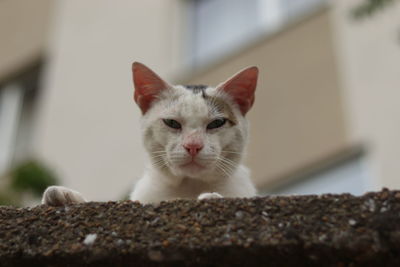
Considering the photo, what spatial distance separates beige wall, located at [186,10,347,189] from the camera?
20.7 ft

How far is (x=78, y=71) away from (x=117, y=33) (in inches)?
29.3

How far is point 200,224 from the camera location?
168 cm

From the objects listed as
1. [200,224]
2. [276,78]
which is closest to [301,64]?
[276,78]

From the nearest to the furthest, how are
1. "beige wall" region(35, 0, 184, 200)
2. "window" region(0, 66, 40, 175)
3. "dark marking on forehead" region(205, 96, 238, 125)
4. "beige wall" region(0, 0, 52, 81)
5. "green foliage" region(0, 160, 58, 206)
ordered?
1. "dark marking on forehead" region(205, 96, 238, 125)
2. "green foliage" region(0, 160, 58, 206)
3. "beige wall" region(35, 0, 184, 200)
4. "window" region(0, 66, 40, 175)
5. "beige wall" region(0, 0, 52, 81)

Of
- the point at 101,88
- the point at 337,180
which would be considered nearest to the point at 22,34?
the point at 101,88

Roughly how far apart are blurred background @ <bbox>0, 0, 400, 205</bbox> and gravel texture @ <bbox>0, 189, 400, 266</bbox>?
218 centimetres

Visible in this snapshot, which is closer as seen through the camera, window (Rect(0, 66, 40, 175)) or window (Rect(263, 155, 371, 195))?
window (Rect(263, 155, 371, 195))

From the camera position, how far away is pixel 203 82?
25.4 feet

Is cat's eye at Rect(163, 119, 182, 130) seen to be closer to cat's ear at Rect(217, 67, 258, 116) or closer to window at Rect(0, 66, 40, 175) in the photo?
cat's ear at Rect(217, 67, 258, 116)

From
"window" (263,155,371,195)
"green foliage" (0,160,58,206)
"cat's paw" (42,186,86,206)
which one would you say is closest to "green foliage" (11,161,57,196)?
"green foliage" (0,160,58,206)

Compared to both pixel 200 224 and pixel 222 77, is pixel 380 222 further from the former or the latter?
pixel 222 77

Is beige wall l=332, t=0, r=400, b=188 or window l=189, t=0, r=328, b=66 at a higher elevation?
window l=189, t=0, r=328, b=66

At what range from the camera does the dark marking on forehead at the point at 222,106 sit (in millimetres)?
2867

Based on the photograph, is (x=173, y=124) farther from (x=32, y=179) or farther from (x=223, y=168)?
(x=32, y=179)
